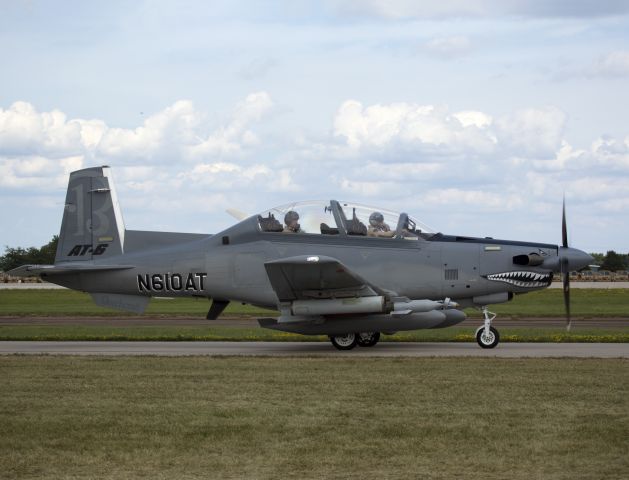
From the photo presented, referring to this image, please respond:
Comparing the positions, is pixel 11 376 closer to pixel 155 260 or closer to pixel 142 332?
pixel 155 260

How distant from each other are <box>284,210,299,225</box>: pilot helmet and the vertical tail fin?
12.3 ft

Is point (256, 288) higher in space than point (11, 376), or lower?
higher

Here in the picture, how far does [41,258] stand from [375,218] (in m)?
113

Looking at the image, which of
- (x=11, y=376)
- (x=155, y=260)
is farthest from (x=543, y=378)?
(x=155, y=260)

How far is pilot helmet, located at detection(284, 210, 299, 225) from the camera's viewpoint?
17328mm

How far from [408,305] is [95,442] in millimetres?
9210

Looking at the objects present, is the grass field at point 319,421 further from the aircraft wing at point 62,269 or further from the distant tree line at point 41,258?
the distant tree line at point 41,258

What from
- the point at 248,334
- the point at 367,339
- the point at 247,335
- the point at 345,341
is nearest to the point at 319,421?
the point at 345,341

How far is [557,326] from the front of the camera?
24828 mm

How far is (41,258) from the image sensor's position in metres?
124

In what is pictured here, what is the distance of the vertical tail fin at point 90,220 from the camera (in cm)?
1880

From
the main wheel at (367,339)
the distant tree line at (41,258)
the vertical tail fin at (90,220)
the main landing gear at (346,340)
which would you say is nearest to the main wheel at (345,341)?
the main landing gear at (346,340)

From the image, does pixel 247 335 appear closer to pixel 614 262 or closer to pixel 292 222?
pixel 292 222

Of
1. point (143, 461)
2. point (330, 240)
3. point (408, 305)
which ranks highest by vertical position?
point (330, 240)
